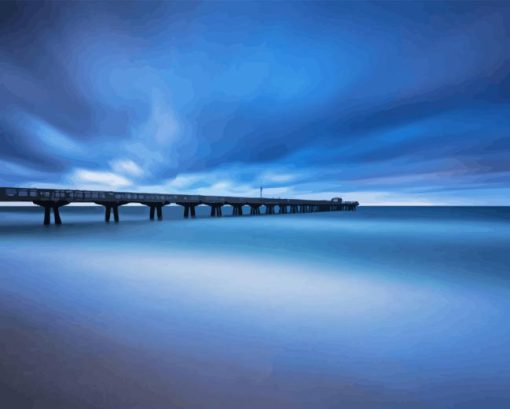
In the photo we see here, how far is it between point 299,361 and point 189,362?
4.18ft

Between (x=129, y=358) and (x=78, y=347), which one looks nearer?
(x=129, y=358)

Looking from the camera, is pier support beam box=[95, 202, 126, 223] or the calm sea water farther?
pier support beam box=[95, 202, 126, 223]

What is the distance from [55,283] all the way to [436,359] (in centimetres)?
769

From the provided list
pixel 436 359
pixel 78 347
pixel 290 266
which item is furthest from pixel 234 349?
pixel 290 266

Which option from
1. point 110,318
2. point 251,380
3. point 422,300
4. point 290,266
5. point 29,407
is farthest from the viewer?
point 290,266

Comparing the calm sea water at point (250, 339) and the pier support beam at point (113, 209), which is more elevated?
the pier support beam at point (113, 209)

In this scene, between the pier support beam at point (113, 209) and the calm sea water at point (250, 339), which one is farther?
the pier support beam at point (113, 209)

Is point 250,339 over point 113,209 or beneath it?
beneath

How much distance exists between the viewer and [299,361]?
3.88 meters

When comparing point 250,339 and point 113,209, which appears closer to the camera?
point 250,339

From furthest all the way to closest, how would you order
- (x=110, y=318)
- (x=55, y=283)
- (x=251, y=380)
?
(x=55, y=283) → (x=110, y=318) → (x=251, y=380)

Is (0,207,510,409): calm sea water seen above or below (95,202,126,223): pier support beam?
below

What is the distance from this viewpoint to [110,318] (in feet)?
17.1

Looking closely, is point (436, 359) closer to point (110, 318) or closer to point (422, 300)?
point (422, 300)
